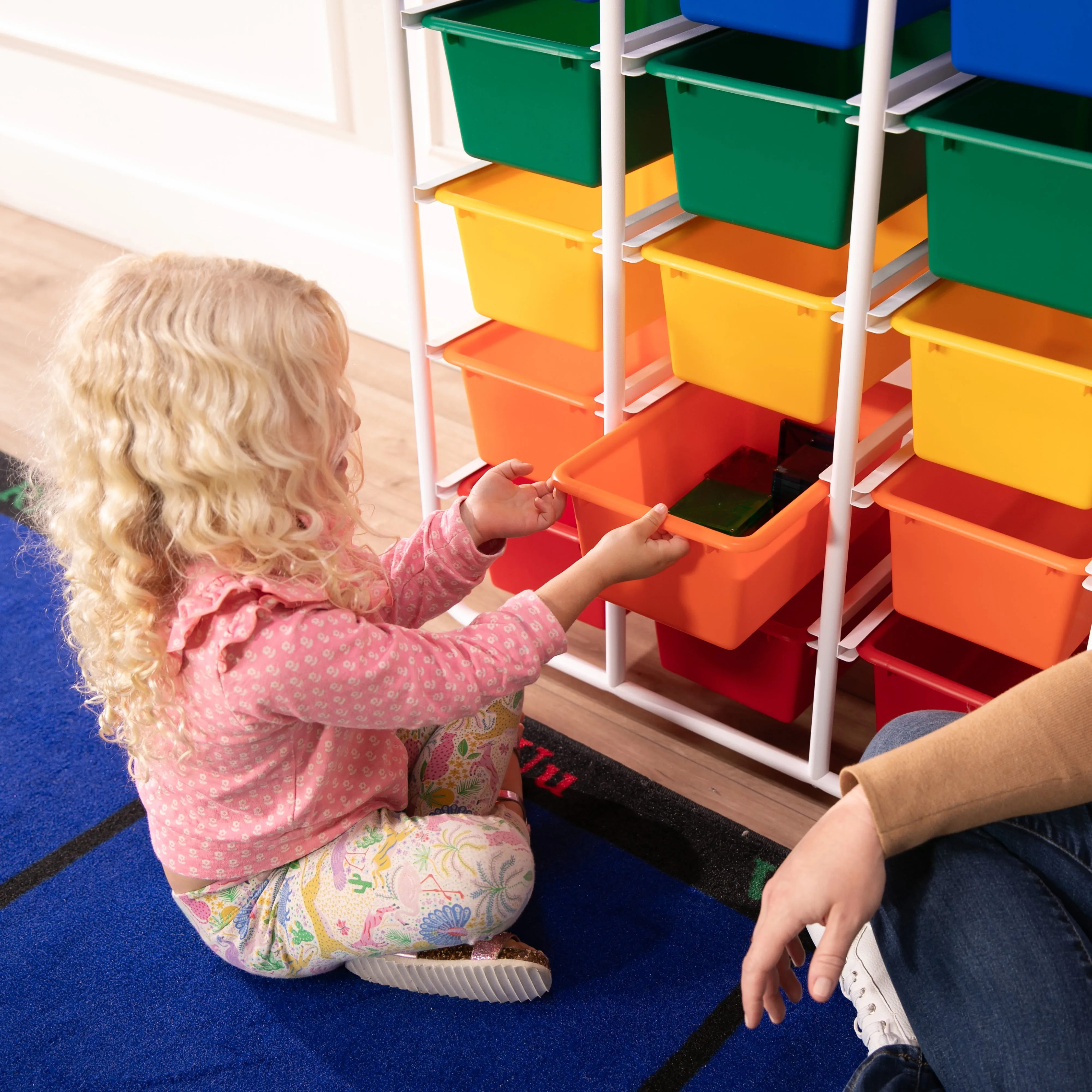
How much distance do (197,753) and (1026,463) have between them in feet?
2.58

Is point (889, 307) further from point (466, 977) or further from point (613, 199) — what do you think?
point (466, 977)

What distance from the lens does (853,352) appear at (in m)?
1.13

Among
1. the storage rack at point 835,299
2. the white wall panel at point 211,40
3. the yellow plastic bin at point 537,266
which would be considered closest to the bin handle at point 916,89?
the storage rack at point 835,299

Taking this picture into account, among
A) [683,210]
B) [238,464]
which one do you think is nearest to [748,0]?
[683,210]

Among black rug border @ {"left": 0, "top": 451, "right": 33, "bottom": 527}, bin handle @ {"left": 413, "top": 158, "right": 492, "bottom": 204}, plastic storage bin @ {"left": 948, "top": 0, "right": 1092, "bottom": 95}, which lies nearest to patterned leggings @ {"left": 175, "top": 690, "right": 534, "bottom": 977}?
bin handle @ {"left": 413, "top": 158, "right": 492, "bottom": 204}

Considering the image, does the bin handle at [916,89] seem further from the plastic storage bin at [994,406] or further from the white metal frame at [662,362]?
the plastic storage bin at [994,406]

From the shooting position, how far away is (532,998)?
47.6 inches

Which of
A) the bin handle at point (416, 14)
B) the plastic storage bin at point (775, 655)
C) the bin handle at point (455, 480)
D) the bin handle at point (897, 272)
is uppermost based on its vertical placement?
the bin handle at point (416, 14)

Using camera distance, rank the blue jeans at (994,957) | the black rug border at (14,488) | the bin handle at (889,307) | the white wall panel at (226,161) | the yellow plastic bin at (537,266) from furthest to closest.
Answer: the white wall panel at (226,161) < the black rug border at (14,488) < the yellow plastic bin at (537,266) < the bin handle at (889,307) < the blue jeans at (994,957)

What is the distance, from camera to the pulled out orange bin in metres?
1.22

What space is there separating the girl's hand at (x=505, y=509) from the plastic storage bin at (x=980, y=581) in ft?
1.10

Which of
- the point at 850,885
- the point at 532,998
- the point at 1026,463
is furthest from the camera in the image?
the point at 532,998

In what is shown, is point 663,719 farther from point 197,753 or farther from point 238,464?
point 238,464

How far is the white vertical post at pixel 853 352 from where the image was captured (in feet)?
3.26
